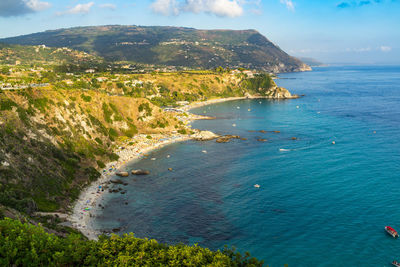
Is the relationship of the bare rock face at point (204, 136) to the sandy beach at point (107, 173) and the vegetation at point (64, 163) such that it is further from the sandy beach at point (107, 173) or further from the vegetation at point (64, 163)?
the vegetation at point (64, 163)

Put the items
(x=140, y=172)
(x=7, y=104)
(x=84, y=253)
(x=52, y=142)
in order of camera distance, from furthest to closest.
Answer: (x=140, y=172)
(x=52, y=142)
(x=7, y=104)
(x=84, y=253)

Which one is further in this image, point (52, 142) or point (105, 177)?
point (105, 177)

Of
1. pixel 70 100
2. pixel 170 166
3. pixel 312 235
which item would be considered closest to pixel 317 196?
pixel 312 235

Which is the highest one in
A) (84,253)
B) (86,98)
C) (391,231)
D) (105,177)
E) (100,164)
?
(86,98)

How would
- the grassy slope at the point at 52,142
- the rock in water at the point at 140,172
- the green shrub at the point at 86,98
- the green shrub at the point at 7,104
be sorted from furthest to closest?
the green shrub at the point at 86,98 → the rock in water at the point at 140,172 → the green shrub at the point at 7,104 → the grassy slope at the point at 52,142

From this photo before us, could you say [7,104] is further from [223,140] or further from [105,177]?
[223,140]

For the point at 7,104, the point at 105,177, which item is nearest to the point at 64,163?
the point at 105,177

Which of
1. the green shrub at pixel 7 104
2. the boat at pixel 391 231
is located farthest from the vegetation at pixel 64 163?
the boat at pixel 391 231
